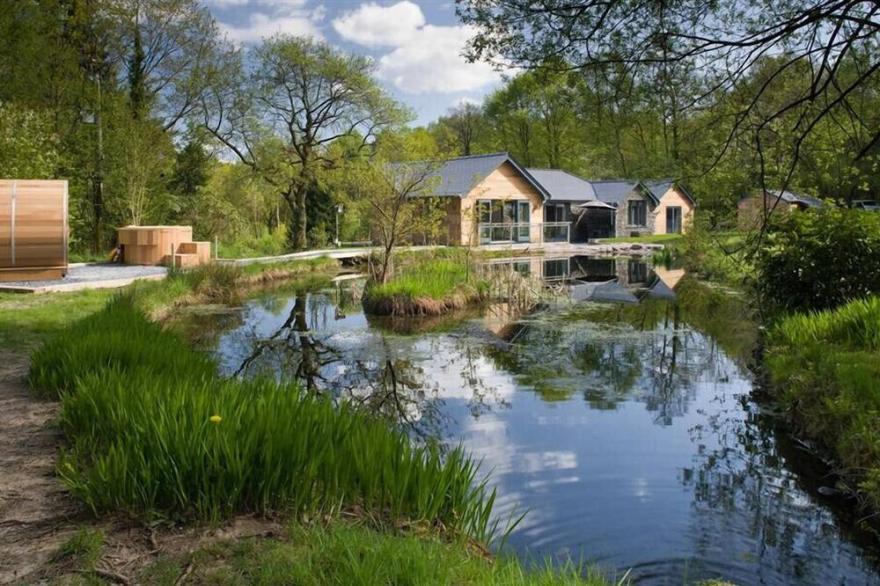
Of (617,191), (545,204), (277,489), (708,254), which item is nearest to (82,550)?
(277,489)

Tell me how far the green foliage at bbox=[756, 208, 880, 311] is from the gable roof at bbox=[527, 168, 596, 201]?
79.9ft

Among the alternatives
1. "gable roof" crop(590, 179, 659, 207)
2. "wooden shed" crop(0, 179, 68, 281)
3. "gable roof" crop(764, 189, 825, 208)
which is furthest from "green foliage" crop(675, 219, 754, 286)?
"wooden shed" crop(0, 179, 68, 281)

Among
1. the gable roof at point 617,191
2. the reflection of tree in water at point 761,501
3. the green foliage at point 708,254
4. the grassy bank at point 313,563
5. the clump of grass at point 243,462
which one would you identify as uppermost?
the gable roof at point 617,191

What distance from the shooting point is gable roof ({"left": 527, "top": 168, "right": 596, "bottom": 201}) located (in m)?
34.0

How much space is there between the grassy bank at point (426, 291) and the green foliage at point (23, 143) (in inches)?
344

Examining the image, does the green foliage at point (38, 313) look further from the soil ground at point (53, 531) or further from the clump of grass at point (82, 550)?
the clump of grass at point (82, 550)

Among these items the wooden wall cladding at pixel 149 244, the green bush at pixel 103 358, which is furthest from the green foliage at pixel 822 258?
the wooden wall cladding at pixel 149 244

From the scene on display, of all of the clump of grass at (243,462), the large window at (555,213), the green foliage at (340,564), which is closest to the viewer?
the green foliage at (340,564)

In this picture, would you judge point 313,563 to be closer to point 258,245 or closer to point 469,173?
point 258,245

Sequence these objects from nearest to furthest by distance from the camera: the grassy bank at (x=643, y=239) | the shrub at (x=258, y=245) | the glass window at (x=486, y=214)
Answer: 1. the shrub at (x=258, y=245)
2. the glass window at (x=486, y=214)
3. the grassy bank at (x=643, y=239)

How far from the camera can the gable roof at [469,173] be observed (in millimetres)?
29141

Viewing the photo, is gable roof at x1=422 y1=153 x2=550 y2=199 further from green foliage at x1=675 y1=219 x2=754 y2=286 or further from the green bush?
the green bush

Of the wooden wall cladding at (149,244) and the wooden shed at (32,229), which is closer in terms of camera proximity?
the wooden shed at (32,229)

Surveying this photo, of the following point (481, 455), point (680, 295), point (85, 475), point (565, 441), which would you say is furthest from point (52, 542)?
point (680, 295)
